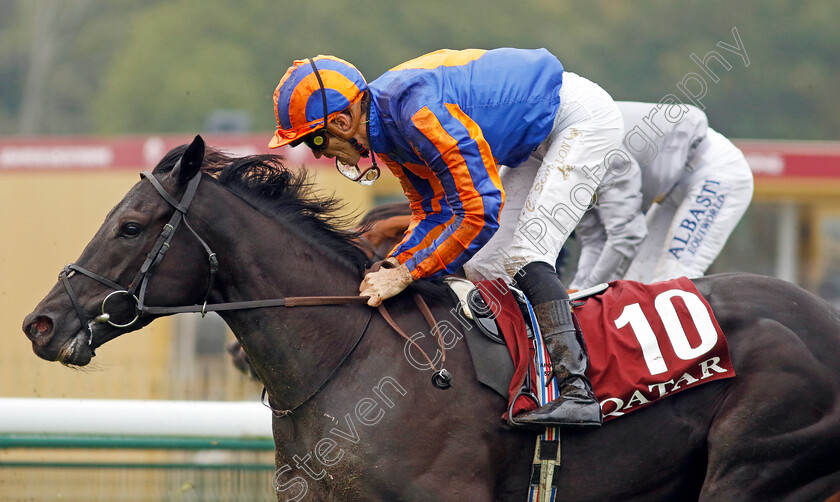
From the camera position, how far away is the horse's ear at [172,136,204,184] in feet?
10.7

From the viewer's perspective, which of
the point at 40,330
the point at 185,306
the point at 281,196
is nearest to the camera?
the point at 40,330

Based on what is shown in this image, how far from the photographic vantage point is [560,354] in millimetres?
3334

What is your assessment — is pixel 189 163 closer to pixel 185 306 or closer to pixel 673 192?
pixel 185 306

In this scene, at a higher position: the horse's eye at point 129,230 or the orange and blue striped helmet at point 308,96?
the orange and blue striped helmet at point 308,96

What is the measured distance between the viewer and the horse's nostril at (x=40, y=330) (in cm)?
310

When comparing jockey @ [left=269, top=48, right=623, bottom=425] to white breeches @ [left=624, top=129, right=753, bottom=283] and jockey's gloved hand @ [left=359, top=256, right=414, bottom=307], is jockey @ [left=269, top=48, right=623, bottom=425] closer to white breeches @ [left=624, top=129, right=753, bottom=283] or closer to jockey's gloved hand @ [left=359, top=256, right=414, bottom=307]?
jockey's gloved hand @ [left=359, top=256, right=414, bottom=307]

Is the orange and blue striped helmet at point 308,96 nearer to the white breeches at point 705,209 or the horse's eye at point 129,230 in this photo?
the horse's eye at point 129,230

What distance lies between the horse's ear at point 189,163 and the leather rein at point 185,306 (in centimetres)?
2

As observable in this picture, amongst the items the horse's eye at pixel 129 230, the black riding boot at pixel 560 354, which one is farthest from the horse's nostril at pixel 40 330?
the black riding boot at pixel 560 354

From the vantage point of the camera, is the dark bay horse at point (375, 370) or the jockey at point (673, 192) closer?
the dark bay horse at point (375, 370)

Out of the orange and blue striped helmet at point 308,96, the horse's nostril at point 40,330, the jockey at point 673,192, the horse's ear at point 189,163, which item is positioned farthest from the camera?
the jockey at point 673,192

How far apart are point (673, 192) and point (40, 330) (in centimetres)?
313

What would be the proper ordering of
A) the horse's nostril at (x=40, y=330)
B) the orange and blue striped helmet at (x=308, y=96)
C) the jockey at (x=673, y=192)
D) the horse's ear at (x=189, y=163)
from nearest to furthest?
1. the horse's nostril at (x=40, y=330)
2. the horse's ear at (x=189, y=163)
3. the orange and blue striped helmet at (x=308, y=96)
4. the jockey at (x=673, y=192)

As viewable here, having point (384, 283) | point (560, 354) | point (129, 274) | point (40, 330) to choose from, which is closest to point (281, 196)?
point (384, 283)
